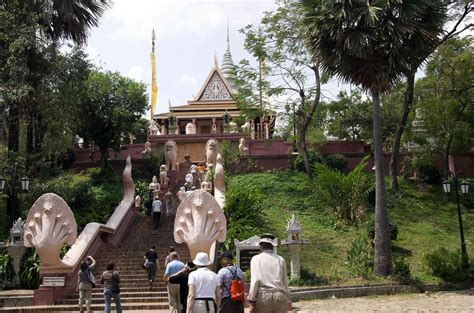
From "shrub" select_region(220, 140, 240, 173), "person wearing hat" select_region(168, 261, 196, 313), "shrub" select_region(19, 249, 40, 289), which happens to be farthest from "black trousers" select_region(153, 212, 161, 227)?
"person wearing hat" select_region(168, 261, 196, 313)

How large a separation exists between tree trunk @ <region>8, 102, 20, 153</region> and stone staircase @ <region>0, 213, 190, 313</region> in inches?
187

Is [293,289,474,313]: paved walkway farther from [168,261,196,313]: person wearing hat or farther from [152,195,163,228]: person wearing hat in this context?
[152,195,163,228]: person wearing hat

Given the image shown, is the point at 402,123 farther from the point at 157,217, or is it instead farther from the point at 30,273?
the point at 30,273

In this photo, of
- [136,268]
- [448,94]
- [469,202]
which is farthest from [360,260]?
[448,94]

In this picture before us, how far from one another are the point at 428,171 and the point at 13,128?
1616cm

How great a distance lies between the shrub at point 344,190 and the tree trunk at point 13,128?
1013 centimetres

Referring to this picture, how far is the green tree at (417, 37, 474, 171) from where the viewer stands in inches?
1003

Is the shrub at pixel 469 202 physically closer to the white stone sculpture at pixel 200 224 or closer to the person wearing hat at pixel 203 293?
the white stone sculpture at pixel 200 224

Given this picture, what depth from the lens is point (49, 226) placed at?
48.7 ft

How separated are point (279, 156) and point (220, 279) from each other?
24715 millimetres

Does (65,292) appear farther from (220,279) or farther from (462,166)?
(462,166)

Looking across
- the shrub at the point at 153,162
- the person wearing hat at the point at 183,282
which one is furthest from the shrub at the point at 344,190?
the person wearing hat at the point at 183,282

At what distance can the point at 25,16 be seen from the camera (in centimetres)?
2134

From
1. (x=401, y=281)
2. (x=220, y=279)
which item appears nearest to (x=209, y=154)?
(x=401, y=281)
